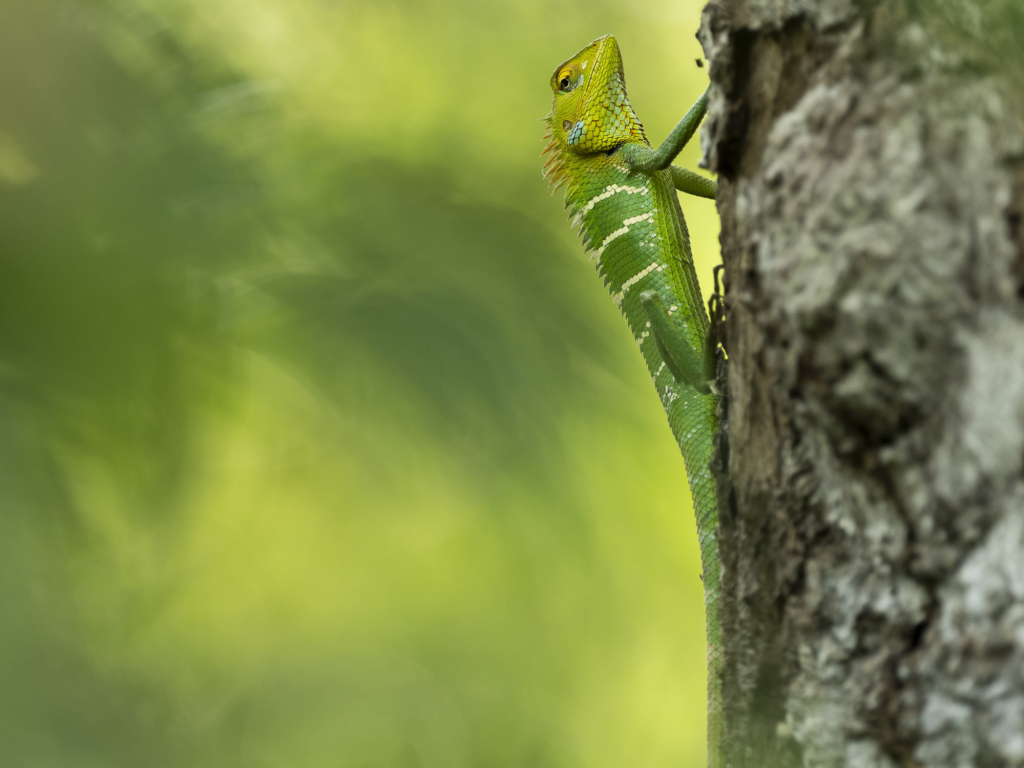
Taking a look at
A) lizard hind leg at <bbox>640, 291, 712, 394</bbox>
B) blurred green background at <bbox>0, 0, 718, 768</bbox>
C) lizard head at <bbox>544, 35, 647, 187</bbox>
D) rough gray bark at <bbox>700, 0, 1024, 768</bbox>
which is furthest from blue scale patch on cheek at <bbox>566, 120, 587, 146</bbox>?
rough gray bark at <bbox>700, 0, 1024, 768</bbox>

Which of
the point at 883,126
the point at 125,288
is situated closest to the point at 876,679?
the point at 883,126

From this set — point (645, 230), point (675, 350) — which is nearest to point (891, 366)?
point (675, 350)

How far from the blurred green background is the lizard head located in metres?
0.28

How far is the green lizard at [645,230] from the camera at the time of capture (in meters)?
2.10

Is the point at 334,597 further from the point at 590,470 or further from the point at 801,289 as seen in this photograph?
the point at 801,289

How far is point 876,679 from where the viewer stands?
2.96 feet

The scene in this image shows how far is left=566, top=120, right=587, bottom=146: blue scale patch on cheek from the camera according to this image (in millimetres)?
2590

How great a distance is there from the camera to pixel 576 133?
260 centimetres

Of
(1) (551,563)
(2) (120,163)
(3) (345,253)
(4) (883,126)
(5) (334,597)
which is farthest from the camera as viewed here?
(5) (334,597)

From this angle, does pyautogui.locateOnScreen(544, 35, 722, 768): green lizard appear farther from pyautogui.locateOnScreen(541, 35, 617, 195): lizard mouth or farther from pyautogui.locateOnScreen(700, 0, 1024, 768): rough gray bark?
pyautogui.locateOnScreen(700, 0, 1024, 768): rough gray bark

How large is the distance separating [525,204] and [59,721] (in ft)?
7.29

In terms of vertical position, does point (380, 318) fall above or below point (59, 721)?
above

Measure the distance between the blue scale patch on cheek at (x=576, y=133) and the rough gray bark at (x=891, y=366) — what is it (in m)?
1.60

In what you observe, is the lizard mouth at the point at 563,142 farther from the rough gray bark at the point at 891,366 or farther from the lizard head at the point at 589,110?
the rough gray bark at the point at 891,366
